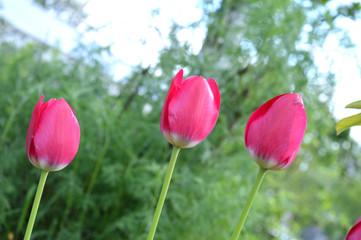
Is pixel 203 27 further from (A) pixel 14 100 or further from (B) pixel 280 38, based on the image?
(A) pixel 14 100

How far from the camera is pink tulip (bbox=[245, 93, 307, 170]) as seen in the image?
31cm

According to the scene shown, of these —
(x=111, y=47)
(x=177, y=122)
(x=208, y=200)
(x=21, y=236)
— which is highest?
(x=177, y=122)

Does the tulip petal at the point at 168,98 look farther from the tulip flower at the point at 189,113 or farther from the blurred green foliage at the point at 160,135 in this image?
the blurred green foliage at the point at 160,135

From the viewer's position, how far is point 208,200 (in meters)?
0.97

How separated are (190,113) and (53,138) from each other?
0.11 meters

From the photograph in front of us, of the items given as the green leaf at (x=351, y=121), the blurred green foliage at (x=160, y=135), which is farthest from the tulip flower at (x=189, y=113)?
the blurred green foliage at (x=160, y=135)

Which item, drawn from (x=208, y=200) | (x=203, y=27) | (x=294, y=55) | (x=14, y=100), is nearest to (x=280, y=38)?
(x=294, y=55)

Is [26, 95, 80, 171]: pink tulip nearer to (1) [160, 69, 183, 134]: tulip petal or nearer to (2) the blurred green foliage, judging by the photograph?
(1) [160, 69, 183, 134]: tulip petal

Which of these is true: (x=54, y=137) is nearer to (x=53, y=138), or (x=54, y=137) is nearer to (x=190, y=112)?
(x=53, y=138)

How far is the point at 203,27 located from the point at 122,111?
1.10 feet

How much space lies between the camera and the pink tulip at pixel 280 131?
0.31m

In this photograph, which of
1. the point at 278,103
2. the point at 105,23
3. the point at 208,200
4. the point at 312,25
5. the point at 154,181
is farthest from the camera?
the point at 105,23

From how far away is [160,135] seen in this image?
0.95 metres

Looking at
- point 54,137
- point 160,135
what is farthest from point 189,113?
point 160,135
